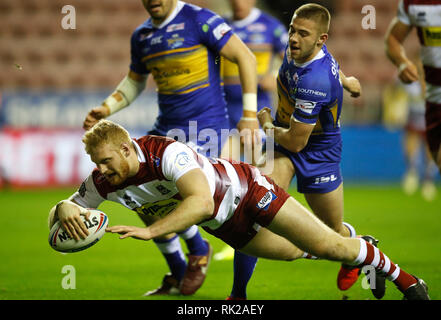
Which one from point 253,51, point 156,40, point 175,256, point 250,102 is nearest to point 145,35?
point 156,40

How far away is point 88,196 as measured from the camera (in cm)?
418

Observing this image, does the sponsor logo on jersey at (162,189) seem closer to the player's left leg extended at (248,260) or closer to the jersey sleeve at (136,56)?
the player's left leg extended at (248,260)

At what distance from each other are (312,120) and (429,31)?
1771mm

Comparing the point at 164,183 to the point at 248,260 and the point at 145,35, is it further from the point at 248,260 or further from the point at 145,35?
the point at 145,35

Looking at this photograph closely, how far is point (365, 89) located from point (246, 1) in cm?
841

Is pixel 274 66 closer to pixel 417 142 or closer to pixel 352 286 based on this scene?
pixel 352 286

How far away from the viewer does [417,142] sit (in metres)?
13.4

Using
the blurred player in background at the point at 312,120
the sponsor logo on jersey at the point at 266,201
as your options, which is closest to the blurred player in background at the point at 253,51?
the blurred player in background at the point at 312,120

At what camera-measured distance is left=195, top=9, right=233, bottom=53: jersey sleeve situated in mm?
5395

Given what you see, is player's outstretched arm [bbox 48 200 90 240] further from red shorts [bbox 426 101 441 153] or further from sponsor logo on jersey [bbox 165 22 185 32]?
red shorts [bbox 426 101 441 153]

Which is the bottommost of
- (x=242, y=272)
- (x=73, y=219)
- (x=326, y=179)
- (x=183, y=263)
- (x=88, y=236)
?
(x=183, y=263)

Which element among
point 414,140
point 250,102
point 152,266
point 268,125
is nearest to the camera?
point 268,125

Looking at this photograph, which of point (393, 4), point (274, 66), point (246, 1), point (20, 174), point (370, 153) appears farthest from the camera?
point (393, 4)
